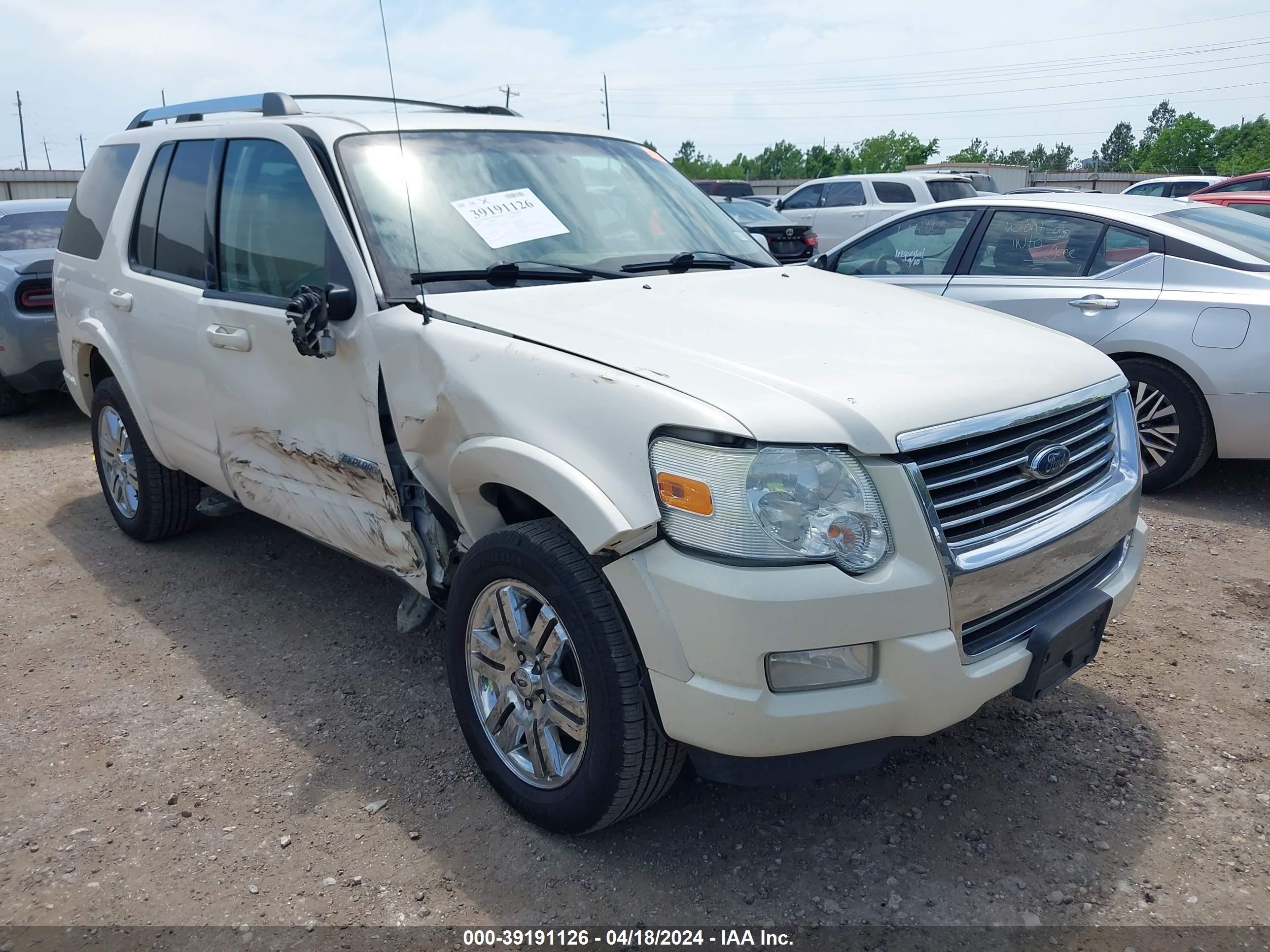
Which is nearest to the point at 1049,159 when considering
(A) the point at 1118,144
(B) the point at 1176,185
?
(A) the point at 1118,144

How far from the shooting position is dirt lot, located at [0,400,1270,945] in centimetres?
251

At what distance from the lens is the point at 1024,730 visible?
125 inches

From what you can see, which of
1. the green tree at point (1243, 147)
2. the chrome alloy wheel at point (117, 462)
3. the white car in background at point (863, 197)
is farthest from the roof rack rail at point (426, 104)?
the green tree at point (1243, 147)

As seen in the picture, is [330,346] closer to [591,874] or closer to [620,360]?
[620,360]

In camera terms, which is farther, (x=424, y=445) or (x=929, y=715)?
(x=424, y=445)

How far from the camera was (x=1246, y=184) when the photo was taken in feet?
48.3

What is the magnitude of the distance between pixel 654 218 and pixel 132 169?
260cm

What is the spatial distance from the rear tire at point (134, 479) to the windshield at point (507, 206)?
7.20 feet

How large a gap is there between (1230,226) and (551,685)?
209 inches

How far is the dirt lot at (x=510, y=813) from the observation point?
251 cm

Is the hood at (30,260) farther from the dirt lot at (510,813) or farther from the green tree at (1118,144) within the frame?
the green tree at (1118,144)

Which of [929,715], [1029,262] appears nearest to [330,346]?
[929,715]

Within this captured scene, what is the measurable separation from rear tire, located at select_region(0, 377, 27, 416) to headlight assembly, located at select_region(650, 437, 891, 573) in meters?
7.96

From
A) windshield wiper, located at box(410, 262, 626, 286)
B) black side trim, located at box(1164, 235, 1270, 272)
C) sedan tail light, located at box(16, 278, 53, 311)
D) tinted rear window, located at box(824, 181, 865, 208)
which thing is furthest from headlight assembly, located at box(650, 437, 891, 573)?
tinted rear window, located at box(824, 181, 865, 208)
